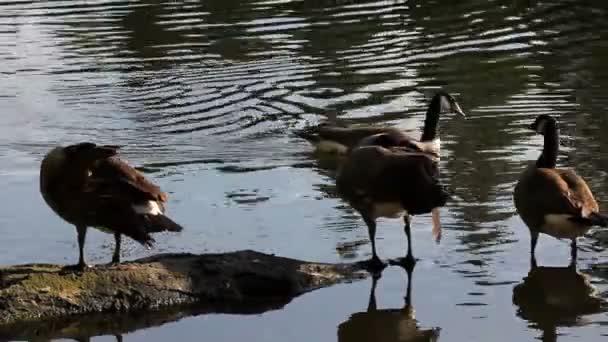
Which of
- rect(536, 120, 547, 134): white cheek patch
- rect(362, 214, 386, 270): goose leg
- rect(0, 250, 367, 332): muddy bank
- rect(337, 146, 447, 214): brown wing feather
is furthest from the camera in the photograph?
rect(536, 120, 547, 134): white cheek patch

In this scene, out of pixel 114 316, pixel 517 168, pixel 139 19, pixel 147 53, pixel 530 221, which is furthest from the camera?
pixel 139 19

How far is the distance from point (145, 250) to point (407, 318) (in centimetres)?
259

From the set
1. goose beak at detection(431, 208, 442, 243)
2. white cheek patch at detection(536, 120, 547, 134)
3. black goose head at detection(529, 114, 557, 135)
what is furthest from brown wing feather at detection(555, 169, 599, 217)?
goose beak at detection(431, 208, 442, 243)

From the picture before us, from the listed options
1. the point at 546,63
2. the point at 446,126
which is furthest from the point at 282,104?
Answer: the point at 546,63

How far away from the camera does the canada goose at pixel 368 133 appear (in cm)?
1274

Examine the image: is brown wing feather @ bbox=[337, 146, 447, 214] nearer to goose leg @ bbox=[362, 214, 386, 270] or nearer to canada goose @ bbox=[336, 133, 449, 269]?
canada goose @ bbox=[336, 133, 449, 269]

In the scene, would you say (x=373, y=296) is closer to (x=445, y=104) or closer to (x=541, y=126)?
(x=541, y=126)

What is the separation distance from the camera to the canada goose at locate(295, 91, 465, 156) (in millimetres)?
12742

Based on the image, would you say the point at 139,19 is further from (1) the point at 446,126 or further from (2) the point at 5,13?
(1) the point at 446,126

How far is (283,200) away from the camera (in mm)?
12250

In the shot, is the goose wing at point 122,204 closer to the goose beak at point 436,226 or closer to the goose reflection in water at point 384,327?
the goose reflection in water at point 384,327

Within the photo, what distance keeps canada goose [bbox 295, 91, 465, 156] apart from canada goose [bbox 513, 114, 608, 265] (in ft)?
5.14

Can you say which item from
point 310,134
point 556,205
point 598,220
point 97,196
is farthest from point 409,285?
point 310,134

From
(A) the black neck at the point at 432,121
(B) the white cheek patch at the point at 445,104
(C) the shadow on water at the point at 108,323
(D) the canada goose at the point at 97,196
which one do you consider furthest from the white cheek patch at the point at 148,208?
(B) the white cheek patch at the point at 445,104
